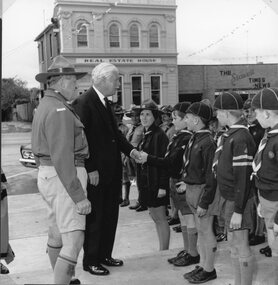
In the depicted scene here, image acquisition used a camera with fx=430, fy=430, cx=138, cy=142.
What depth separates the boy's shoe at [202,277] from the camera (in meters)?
3.76

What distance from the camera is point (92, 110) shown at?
404cm

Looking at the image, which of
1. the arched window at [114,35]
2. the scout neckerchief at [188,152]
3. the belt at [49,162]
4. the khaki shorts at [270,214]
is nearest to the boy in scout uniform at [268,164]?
the khaki shorts at [270,214]

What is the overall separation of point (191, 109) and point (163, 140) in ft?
2.59

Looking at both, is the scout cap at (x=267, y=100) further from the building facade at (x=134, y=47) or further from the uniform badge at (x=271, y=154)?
the building facade at (x=134, y=47)

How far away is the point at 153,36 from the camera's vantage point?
30.2 meters

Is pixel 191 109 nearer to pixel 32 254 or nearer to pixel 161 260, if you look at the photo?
pixel 161 260

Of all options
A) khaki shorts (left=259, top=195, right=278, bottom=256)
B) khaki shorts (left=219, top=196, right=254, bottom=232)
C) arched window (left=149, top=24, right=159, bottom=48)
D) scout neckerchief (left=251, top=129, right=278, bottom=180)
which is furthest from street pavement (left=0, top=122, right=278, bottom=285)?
arched window (left=149, top=24, right=159, bottom=48)

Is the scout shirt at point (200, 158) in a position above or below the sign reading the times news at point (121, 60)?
below

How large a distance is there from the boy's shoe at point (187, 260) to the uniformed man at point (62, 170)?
1350mm

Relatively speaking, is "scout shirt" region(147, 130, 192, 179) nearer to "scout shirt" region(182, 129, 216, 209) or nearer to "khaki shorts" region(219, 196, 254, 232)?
"scout shirt" region(182, 129, 216, 209)

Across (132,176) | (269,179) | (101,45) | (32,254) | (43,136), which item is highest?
(101,45)

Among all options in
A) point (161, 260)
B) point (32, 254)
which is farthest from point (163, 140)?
point (32, 254)

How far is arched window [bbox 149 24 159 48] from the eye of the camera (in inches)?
1184

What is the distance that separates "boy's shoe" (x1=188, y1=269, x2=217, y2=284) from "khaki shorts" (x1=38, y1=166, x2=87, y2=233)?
4.03 feet
